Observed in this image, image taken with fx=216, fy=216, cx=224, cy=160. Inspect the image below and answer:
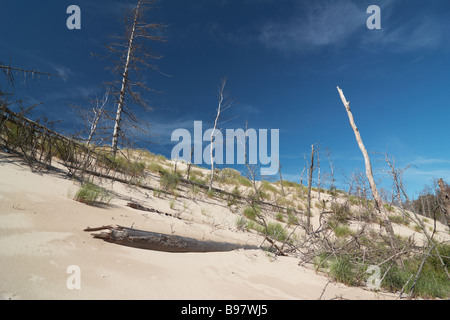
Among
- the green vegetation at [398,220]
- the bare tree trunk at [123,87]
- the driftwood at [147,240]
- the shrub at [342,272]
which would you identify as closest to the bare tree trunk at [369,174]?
the shrub at [342,272]

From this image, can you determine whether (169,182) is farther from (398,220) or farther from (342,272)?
(398,220)

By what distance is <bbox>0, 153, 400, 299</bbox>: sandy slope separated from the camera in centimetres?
171

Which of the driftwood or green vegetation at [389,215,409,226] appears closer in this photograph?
the driftwood

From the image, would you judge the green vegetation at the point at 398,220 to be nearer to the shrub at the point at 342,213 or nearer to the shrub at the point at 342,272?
the shrub at the point at 342,213

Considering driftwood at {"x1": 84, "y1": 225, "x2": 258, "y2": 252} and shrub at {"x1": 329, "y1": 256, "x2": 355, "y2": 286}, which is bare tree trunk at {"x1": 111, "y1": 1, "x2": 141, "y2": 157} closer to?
driftwood at {"x1": 84, "y1": 225, "x2": 258, "y2": 252}

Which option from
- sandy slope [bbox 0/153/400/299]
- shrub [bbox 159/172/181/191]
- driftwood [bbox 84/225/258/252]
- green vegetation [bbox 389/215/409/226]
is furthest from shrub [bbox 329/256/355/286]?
green vegetation [bbox 389/215/409/226]

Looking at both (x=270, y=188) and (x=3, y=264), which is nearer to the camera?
(x=3, y=264)

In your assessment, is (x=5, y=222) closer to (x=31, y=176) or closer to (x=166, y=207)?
(x=31, y=176)

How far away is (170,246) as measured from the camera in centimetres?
310

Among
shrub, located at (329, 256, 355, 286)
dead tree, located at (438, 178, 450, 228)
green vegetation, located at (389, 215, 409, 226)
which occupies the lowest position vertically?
green vegetation, located at (389, 215, 409, 226)

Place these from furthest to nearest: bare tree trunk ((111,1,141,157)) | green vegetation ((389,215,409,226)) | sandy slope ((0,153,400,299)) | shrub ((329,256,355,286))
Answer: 1. green vegetation ((389,215,409,226))
2. bare tree trunk ((111,1,141,157))
3. shrub ((329,256,355,286))
4. sandy slope ((0,153,400,299))

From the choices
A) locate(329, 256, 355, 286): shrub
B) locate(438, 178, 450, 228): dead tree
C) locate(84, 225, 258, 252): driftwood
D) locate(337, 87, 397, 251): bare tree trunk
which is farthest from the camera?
locate(337, 87, 397, 251): bare tree trunk
